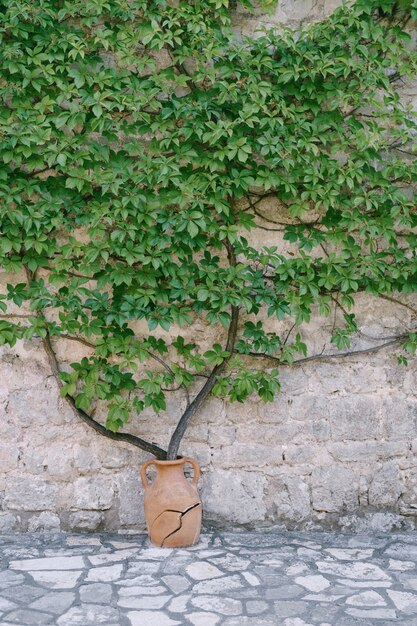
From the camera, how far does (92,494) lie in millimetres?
3754

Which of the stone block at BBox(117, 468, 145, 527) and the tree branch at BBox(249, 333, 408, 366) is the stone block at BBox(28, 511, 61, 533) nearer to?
the stone block at BBox(117, 468, 145, 527)

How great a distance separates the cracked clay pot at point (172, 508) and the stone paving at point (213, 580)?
0.07 meters

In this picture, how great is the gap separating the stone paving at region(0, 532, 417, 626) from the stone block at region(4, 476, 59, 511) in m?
0.15

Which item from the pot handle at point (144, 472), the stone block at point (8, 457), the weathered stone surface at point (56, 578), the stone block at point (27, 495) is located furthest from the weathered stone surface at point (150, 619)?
the stone block at point (8, 457)

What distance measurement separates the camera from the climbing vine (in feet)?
11.6

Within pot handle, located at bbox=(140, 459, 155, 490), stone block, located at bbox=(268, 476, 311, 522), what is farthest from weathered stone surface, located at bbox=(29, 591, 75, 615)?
stone block, located at bbox=(268, 476, 311, 522)

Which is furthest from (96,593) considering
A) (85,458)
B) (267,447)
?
(267,447)

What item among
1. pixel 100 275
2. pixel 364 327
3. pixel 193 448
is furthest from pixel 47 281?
pixel 364 327

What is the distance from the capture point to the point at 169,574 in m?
3.17

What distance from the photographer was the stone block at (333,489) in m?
3.85

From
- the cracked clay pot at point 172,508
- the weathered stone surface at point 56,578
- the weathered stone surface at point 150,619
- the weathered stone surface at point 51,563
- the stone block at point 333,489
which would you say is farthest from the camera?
the stone block at point 333,489

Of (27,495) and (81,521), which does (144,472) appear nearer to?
(81,521)

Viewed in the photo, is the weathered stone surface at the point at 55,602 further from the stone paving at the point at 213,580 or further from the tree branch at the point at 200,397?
the tree branch at the point at 200,397

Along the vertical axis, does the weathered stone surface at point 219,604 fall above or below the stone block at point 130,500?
below
